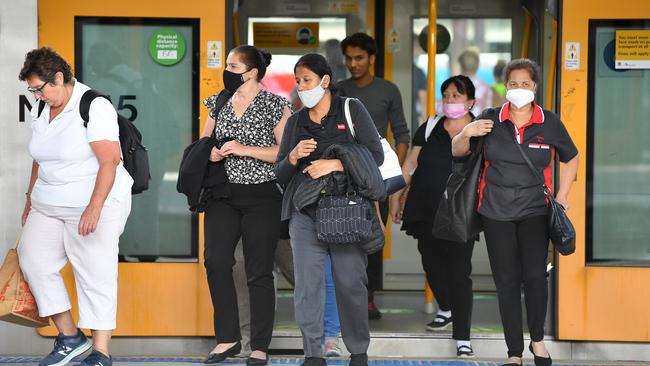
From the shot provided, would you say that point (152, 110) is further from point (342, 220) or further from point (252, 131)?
point (342, 220)

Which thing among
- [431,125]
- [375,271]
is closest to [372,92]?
[431,125]

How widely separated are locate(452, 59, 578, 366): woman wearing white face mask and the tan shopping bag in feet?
7.84

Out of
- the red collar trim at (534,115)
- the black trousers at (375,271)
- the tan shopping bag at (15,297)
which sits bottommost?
the black trousers at (375,271)

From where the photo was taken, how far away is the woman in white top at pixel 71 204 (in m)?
5.49

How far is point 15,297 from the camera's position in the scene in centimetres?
567

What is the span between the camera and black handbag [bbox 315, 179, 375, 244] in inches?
210

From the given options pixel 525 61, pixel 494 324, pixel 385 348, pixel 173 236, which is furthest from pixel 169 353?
pixel 525 61

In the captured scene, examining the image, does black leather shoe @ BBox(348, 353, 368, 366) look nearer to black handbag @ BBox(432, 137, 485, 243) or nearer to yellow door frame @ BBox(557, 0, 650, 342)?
black handbag @ BBox(432, 137, 485, 243)

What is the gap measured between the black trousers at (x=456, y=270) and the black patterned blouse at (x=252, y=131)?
1.33m

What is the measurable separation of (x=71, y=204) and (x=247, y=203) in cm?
98

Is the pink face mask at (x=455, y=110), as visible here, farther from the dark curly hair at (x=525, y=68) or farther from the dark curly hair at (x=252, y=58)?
the dark curly hair at (x=252, y=58)

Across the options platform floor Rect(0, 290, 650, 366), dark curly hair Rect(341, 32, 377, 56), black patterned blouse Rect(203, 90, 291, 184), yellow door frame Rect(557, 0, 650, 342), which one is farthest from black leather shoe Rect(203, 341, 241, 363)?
dark curly hair Rect(341, 32, 377, 56)

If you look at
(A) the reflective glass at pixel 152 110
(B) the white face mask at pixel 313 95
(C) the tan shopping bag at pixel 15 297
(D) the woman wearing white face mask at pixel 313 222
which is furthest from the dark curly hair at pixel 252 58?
(C) the tan shopping bag at pixel 15 297

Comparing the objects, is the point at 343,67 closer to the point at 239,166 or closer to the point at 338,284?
the point at 239,166
